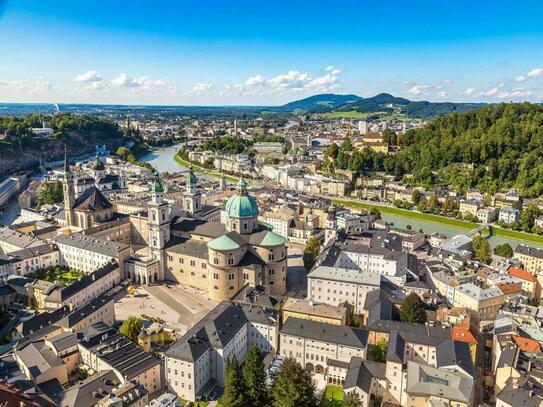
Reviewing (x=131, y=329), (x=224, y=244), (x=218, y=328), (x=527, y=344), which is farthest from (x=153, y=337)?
(x=527, y=344)

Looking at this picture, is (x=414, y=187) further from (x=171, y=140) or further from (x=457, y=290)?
(x=171, y=140)

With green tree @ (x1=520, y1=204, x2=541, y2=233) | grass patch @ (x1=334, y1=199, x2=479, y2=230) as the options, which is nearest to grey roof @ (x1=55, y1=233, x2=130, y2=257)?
grass patch @ (x1=334, y1=199, x2=479, y2=230)

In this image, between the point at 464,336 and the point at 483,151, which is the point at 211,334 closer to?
the point at 464,336

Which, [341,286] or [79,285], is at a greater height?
[79,285]

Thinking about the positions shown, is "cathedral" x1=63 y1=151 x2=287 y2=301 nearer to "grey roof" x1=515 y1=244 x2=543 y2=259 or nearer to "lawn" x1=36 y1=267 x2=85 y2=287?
"lawn" x1=36 y1=267 x2=85 y2=287

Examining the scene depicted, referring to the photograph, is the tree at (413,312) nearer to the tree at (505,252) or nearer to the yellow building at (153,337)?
the yellow building at (153,337)
